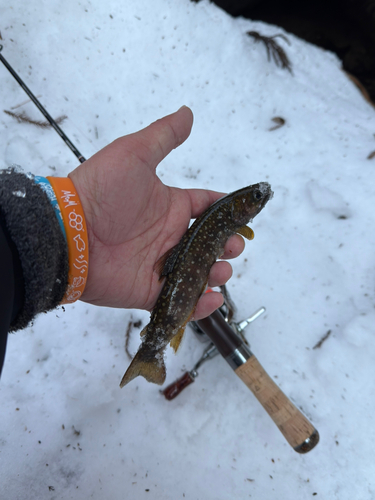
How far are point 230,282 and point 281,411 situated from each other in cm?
153

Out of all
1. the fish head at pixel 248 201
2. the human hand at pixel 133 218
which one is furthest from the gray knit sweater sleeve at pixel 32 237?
the fish head at pixel 248 201

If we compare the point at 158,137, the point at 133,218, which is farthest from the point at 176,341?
the point at 158,137

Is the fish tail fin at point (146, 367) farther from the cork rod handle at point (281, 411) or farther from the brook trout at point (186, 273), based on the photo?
the cork rod handle at point (281, 411)

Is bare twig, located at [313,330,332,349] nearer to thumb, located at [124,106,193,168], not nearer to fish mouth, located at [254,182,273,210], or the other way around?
fish mouth, located at [254,182,273,210]

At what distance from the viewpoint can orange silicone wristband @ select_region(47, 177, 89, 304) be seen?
2051 millimetres

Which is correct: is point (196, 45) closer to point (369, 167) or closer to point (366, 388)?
point (369, 167)

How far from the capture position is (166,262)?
2590 millimetres

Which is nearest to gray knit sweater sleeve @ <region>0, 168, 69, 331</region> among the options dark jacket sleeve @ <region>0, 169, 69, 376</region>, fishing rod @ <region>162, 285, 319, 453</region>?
dark jacket sleeve @ <region>0, 169, 69, 376</region>

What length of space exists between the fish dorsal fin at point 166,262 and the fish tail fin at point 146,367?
0.66m

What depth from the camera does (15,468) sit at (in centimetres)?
274

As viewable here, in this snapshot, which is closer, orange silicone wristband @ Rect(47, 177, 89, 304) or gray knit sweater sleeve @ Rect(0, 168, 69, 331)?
gray knit sweater sleeve @ Rect(0, 168, 69, 331)

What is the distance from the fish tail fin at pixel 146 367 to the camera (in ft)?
7.74

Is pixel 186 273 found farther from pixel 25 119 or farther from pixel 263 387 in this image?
pixel 25 119

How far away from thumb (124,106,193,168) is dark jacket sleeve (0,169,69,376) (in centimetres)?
90
